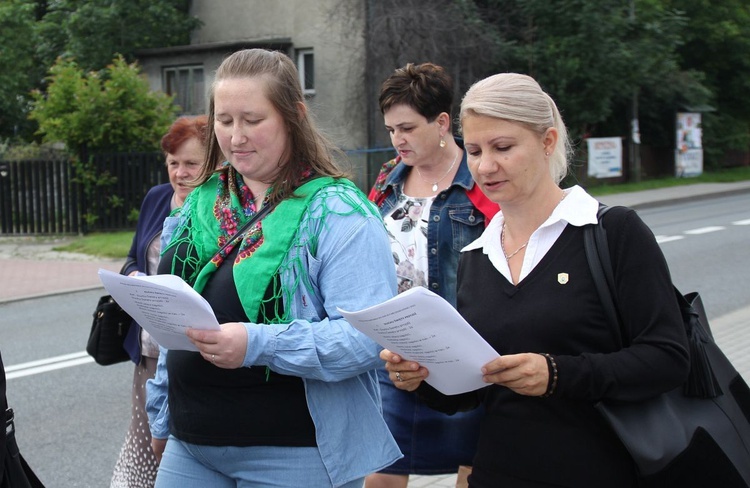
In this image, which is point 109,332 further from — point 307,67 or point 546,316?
point 307,67

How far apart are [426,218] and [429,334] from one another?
1.66m

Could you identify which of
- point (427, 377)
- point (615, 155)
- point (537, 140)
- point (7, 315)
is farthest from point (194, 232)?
point (615, 155)

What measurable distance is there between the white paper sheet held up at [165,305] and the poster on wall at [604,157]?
25.4 m

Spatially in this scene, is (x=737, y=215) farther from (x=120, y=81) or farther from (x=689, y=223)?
(x=120, y=81)

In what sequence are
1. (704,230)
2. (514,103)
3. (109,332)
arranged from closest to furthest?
(514,103)
(109,332)
(704,230)

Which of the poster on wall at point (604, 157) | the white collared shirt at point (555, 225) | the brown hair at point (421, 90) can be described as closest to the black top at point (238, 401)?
the white collared shirt at point (555, 225)

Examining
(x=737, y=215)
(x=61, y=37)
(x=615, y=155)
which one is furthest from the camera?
(x=61, y=37)

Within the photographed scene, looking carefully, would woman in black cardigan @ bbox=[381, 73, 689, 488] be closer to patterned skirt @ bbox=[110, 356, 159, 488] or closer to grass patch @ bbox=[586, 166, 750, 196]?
patterned skirt @ bbox=[110, 356, 159, 488]

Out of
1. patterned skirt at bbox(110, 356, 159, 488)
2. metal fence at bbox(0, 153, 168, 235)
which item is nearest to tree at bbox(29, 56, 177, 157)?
metal fence at bbox(0, 153, 168, 235)

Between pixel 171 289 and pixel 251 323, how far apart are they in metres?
0.23

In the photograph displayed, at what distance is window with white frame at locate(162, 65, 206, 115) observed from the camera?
27688 mm

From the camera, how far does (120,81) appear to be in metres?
18.3

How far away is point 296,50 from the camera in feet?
84.9

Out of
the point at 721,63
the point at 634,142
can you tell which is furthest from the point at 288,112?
the point at 721,63
